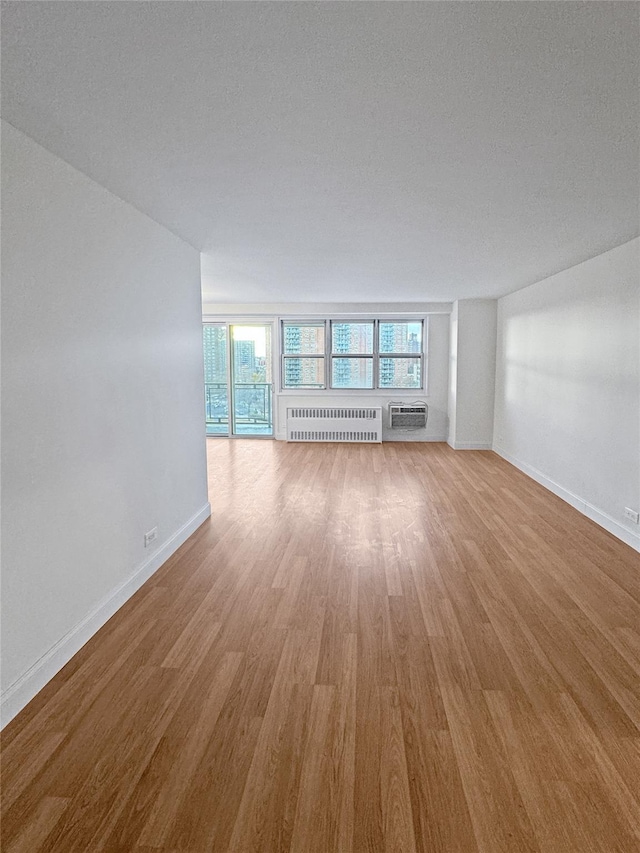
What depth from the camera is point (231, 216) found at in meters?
3.27

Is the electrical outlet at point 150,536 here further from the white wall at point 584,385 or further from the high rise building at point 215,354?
the high rise building at point 215,354

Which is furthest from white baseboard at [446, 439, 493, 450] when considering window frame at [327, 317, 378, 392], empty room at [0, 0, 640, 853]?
empty room at [0, 0, 640, 853]

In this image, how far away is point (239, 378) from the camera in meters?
9.25

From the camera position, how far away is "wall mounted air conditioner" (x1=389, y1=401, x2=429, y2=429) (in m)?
8.64

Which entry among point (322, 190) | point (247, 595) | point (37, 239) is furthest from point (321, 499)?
point (37, 239)

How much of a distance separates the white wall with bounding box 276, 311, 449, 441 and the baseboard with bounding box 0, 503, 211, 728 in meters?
5.52

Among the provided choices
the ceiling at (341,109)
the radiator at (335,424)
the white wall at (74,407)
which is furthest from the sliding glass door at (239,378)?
the ceiling at (341,109)

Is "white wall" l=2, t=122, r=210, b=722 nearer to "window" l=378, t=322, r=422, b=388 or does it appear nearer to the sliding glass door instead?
the sliding glass door

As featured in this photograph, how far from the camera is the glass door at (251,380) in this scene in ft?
30.0

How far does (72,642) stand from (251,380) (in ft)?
23.2

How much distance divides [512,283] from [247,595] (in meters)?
5.04

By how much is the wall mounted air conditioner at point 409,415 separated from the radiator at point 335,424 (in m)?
0.29

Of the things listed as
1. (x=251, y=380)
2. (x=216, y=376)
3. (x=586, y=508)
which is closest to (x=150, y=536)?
(x=586, y=508)

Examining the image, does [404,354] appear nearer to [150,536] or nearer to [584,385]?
[584,385]
